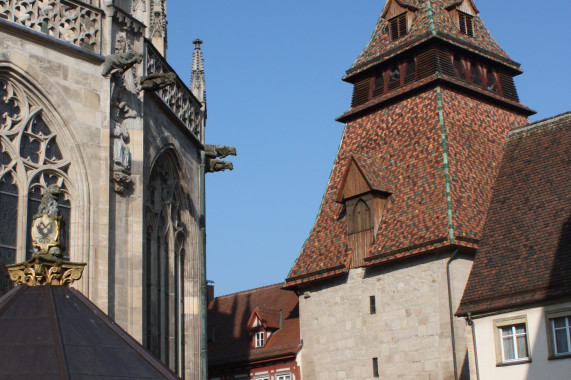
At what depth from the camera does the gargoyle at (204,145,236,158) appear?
62.1 ft

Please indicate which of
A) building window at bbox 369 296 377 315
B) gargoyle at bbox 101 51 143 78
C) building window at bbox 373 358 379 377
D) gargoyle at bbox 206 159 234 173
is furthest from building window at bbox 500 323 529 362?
gargoyle at bbox 101 51 143 78

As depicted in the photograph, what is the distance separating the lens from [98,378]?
209 inches

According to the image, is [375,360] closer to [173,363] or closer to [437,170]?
[437,170]

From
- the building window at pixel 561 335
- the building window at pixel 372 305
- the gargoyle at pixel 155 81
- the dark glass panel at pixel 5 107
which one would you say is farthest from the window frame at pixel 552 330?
the dark glass panel at pixel 5 107

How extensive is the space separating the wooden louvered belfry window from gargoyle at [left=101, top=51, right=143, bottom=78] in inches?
794

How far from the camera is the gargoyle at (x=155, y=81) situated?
14703 mm

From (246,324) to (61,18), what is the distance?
1002 inches

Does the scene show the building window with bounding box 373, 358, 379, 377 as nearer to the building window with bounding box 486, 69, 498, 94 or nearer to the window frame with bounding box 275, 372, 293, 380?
the window frame with bounding box 275, 372, 293, 380

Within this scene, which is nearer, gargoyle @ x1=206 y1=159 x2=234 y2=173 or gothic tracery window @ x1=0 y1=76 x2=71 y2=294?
gothic tracery window @ x1=0 y1=76 x2=71 y2=294

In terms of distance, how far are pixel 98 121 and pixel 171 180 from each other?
3488mm

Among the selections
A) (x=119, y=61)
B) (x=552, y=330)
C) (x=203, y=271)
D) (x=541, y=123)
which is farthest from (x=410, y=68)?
(x=119, y=61)

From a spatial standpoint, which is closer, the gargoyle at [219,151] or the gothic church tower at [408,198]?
the gargoyle at [219,151]

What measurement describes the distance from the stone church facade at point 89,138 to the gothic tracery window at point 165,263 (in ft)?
0.21

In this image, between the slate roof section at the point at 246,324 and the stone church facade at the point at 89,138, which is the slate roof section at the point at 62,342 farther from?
the slate roof section at the point at 246,324
